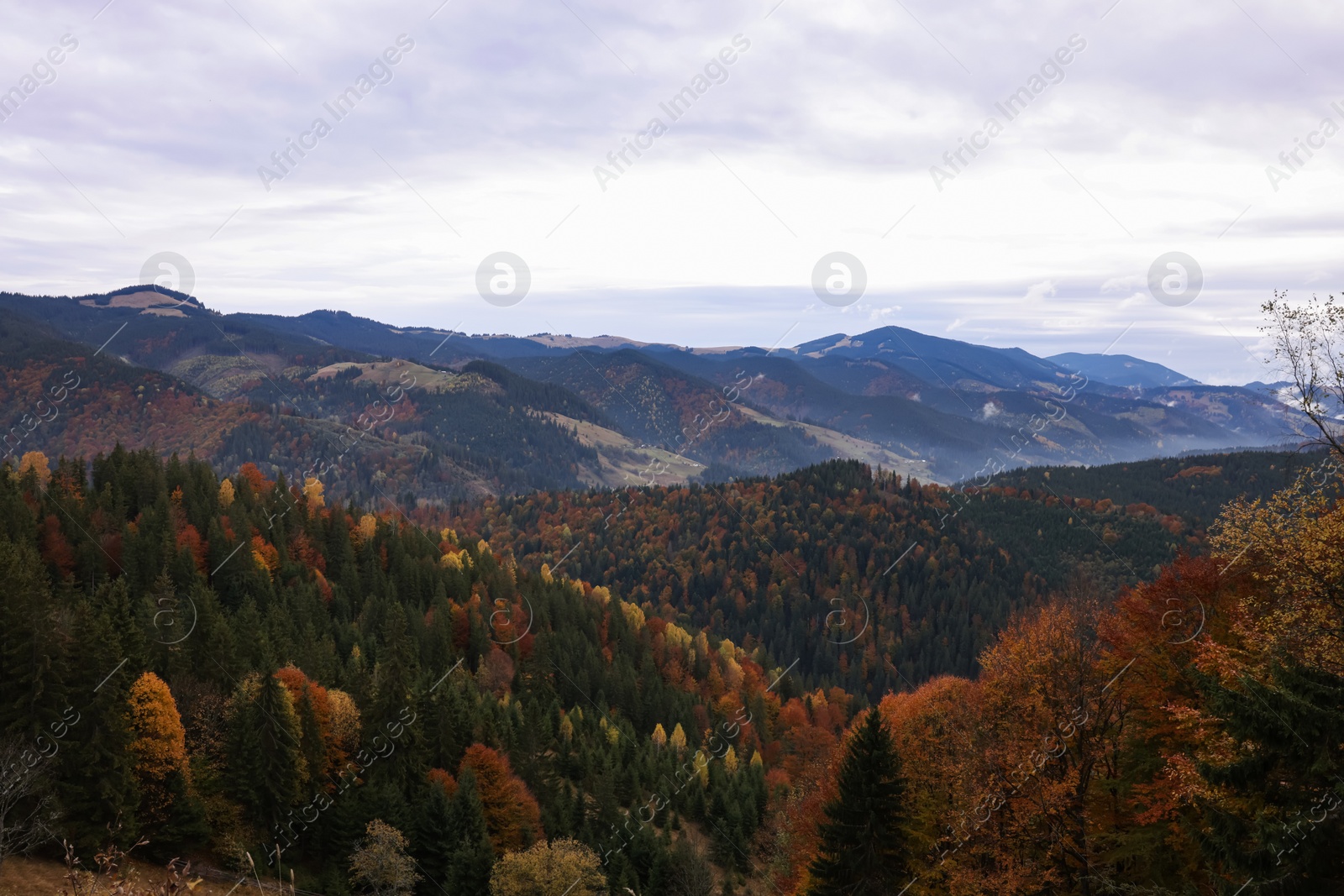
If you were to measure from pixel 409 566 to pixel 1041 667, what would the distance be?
109233mm

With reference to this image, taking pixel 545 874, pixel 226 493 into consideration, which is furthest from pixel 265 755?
pixel 226 493

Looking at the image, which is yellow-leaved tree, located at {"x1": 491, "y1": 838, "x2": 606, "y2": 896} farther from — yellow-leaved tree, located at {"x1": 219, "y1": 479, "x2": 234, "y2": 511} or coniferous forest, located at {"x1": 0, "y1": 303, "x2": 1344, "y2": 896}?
yellow-leaved tree, located at {"x1": 219, "y1": 479, "x2": 234, "y2": 511}

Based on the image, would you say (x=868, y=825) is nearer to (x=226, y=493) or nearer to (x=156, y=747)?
(x=156, y=747)

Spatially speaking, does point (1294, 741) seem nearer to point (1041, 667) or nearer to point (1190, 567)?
point (1041, 667)

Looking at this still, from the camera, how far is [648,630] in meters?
159

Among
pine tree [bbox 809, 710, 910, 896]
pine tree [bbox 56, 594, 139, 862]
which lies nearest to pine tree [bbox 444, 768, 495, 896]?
pine tree [bbox 56, 594, 139, 862]

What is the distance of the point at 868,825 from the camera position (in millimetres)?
36469

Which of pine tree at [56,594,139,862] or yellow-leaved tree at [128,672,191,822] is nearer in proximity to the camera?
pine tree at [56,594,139,862]

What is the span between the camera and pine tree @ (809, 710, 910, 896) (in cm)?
3644

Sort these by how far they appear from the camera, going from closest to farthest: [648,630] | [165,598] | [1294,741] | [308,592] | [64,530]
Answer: [1294,741] < [165,598] < [64,530] < [308,592] < [648,630]

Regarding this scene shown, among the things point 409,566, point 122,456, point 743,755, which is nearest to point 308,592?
point 409,566

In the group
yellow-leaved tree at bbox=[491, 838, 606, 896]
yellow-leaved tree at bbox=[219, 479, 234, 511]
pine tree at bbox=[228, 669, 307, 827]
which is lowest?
yellow-leaved tree at bbox=[491, 838, 606, 896]

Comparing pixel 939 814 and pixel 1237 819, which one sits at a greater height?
pixel 1237 819

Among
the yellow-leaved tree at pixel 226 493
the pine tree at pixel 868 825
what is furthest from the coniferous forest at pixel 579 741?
the yellow-leaved tree at pixel 226 493
